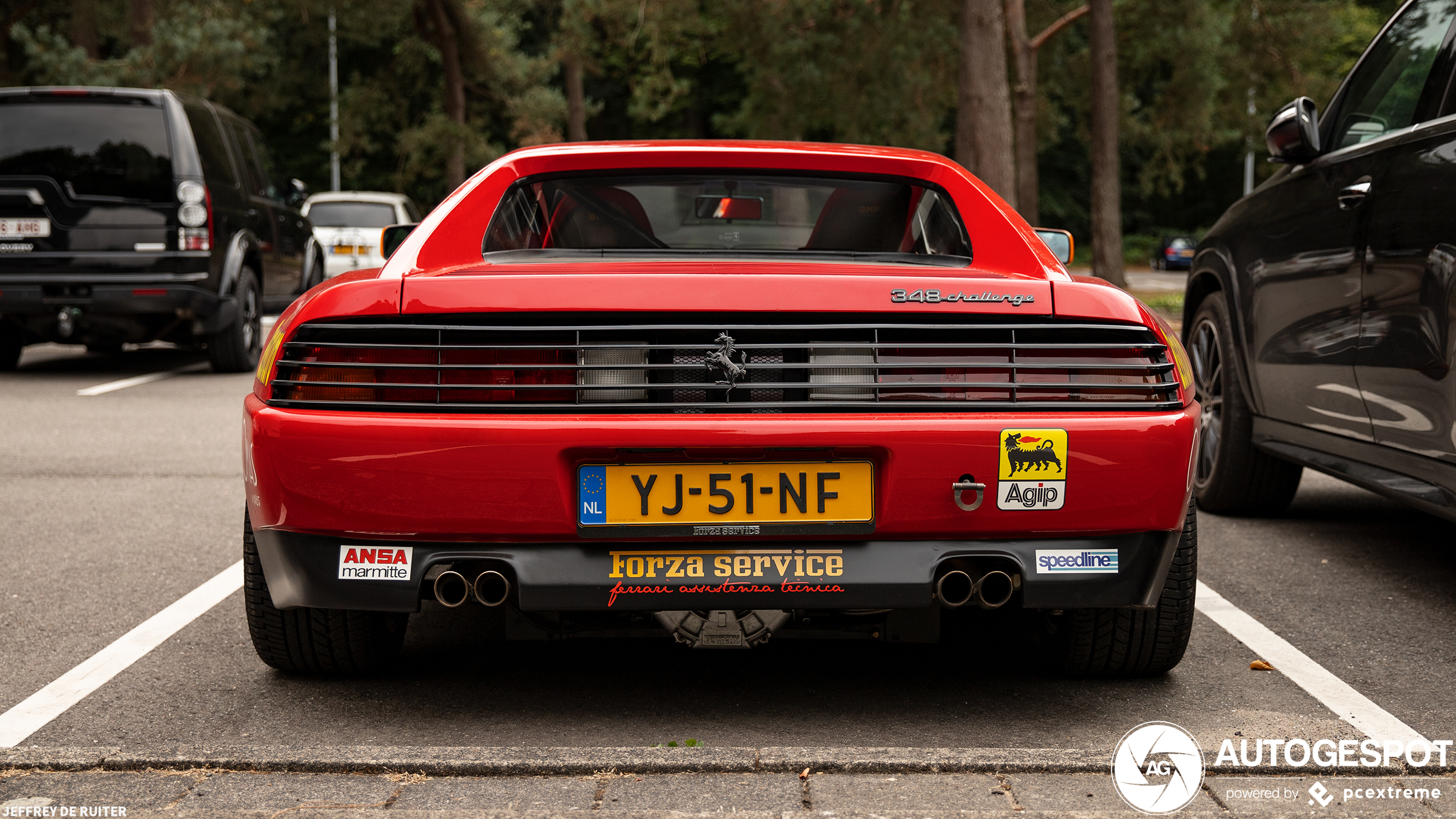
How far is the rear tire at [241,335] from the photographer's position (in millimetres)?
10742

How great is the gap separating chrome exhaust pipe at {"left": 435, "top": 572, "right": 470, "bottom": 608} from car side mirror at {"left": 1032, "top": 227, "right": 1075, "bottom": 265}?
77.3 inches

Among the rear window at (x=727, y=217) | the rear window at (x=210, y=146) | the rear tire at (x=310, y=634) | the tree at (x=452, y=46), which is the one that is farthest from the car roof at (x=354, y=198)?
the rear tire at (x=310, y=634)

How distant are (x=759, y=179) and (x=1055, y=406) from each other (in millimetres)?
1306

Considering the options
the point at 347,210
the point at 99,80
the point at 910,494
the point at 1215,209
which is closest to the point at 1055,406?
the point at 910,494

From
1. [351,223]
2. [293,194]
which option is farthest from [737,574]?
[351,223]

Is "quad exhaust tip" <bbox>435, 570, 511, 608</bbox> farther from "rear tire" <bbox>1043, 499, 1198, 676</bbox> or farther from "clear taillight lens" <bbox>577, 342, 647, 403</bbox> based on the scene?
"rear tire" <bbox>1043, 499, 1198, 676</bbox>

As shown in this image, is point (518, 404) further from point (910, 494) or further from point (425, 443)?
point (910, 494)

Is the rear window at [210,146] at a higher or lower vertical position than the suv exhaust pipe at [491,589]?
higher

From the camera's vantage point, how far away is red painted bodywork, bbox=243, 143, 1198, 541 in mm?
2859

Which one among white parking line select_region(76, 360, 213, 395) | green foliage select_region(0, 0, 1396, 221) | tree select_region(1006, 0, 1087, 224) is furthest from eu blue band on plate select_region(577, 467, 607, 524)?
tree select_region(1006, 0, 1087, 224)

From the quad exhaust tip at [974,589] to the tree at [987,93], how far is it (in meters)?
14.9

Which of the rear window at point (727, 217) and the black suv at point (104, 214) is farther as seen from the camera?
the black suv at point (104, 214)

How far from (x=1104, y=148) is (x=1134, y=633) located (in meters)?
19.7

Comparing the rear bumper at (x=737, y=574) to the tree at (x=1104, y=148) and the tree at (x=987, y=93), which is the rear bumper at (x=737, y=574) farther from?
the tree at (x=1104, y=148)
